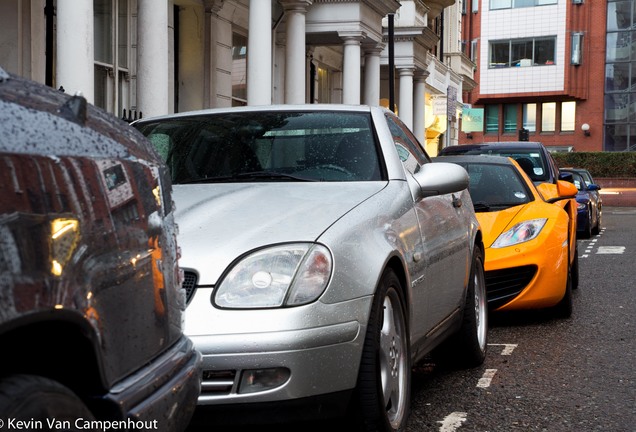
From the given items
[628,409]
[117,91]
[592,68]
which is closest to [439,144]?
[592,68]

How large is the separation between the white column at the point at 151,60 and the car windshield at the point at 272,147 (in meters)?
8.13

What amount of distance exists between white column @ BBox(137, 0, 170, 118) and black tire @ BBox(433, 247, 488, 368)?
775cm

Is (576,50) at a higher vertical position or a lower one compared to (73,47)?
higher

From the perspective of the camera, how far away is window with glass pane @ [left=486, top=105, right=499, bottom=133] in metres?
71.5

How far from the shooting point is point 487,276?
29.0ft

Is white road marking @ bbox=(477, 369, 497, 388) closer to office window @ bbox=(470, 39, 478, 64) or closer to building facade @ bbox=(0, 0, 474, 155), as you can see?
Result: building facade @ bbox=(0, 0, 474, 155)

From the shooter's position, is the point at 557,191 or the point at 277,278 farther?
the point at 557,191

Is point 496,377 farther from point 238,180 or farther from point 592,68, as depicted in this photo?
point 592,68

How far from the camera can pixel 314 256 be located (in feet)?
13.9

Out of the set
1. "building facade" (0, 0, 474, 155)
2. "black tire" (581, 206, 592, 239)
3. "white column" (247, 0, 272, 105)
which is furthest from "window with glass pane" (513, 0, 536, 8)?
"white column" (247, 0, 272, 105)

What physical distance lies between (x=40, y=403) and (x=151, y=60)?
12294 mm

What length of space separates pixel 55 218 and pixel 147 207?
0.56 m

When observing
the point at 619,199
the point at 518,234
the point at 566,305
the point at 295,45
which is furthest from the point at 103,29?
the point at 619,199

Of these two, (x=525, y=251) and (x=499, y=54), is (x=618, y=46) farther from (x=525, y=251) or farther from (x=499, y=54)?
(x=525, y=251)
